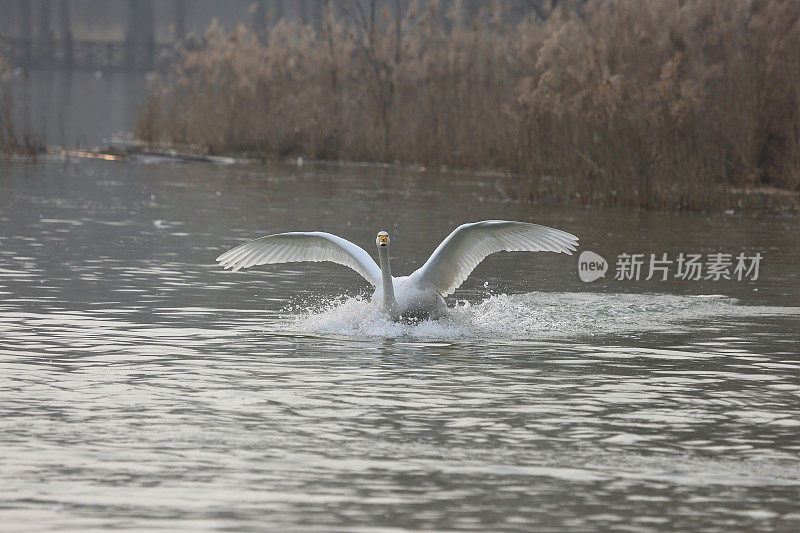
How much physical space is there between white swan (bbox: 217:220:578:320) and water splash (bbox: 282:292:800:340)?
0.59 feet

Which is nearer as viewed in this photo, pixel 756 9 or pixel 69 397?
pixel 69 397

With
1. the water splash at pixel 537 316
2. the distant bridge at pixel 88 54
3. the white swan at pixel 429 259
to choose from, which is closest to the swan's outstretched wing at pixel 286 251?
the white swan at pixel 429 259

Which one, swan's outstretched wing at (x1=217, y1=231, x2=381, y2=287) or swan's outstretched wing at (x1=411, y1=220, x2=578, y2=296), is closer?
swan's outstretched wing at (x1=411, y1=220, x2=578, y2=296)

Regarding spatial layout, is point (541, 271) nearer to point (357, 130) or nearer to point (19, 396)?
point (19, 396)

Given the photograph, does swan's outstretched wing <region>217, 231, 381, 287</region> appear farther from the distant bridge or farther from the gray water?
the distant bridge

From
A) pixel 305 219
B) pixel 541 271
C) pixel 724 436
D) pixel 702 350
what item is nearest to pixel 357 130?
pixel 305 219

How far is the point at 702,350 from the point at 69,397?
4.57 m

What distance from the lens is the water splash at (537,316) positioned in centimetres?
1175

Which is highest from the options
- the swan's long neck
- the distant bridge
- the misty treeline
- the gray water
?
the distant bridge

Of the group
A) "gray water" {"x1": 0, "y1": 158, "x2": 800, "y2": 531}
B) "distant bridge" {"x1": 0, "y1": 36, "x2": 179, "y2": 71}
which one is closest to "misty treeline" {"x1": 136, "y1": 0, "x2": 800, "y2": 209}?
"gray water" {"x1": 0, "y1": 158, "x2": 800, "y2": 531}

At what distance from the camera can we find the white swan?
38.6 ft

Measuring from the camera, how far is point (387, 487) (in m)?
7.02

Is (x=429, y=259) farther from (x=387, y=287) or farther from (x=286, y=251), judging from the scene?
(x=286, y=251)

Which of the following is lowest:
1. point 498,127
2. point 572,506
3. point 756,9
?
point 572,506
